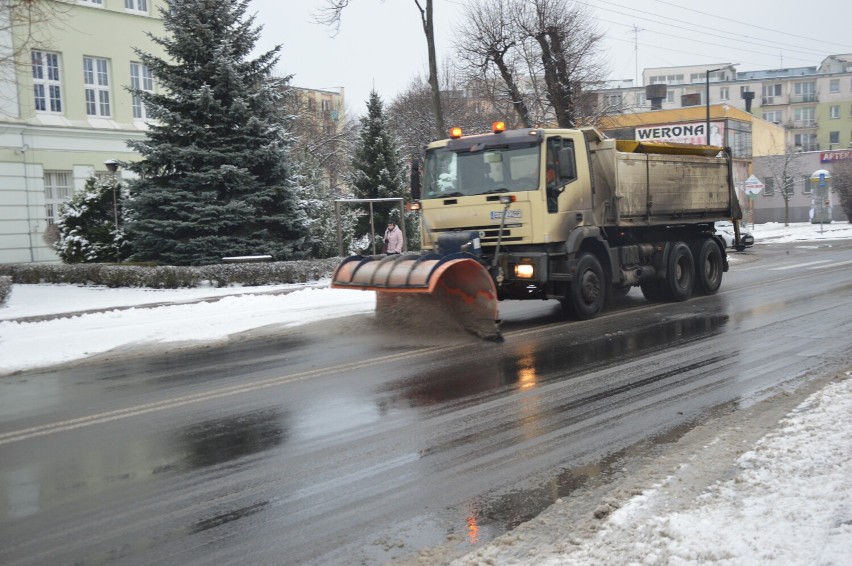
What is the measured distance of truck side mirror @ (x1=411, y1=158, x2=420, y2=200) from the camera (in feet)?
42.9

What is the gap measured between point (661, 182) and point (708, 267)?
9.16 feet

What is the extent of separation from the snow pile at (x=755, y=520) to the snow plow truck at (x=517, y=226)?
618 cm

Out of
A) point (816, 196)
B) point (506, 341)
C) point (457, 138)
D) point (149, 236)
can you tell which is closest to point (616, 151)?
point (457, 138)

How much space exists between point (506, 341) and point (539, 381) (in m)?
2.84

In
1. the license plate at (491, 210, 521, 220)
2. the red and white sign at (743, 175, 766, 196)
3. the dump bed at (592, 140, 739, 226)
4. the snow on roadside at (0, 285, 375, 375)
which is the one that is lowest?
the snow on roadside at (0, 285, 375, 375)

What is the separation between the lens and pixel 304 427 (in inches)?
276

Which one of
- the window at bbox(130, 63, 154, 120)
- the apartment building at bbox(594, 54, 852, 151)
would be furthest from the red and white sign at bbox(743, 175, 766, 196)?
the apartment building at bbox(594, 54, 852, 151)

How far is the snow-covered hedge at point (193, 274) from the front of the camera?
19641 mm

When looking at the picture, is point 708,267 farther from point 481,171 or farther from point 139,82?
point 139,82

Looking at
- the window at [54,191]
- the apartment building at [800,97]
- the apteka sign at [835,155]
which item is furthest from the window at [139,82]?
the apartment building at [800,97]

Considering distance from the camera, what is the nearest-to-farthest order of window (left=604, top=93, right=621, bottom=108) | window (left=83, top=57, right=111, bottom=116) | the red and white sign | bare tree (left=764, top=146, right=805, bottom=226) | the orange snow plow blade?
the orange snow plow blade, window (left=83, top=57, right=111, bottom=116), window (left=604, top=93, right=621, bottom=108), the red and white sign, bare tree (left=764, top=146, right=805, bottom=226)

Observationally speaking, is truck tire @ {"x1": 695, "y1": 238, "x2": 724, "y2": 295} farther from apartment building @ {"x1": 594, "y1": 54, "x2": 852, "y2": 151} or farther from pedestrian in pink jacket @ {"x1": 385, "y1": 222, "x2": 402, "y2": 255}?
apartment building @ {"x1": 594, "y1": 54, "x2": 852, "y2": 151}

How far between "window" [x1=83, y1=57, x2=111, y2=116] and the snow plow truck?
2394cm

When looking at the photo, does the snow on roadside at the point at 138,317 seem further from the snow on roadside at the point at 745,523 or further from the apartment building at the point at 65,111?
the apartment building at the point at 65,111
